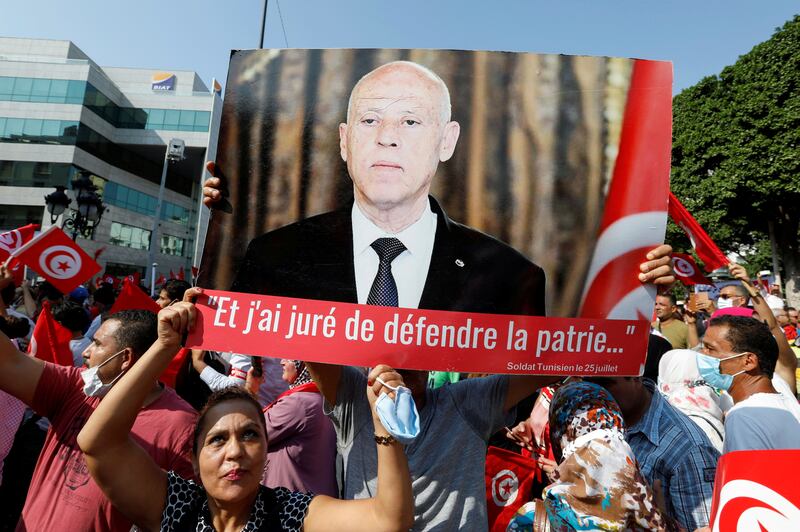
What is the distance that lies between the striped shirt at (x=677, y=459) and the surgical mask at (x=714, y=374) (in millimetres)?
512

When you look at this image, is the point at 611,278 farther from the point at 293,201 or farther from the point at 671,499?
the point at 293,201

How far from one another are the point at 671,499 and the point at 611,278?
1070 millimetres

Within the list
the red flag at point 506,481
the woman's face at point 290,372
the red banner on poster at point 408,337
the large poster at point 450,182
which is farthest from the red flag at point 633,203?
the woman's face at point 290,372

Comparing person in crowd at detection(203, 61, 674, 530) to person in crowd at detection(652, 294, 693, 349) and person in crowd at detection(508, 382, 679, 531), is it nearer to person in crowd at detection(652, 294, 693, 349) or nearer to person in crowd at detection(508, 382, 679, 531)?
person in crowd at detection(508, 382, 679, 531)

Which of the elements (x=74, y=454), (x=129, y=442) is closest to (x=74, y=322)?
(x=74, y=454)

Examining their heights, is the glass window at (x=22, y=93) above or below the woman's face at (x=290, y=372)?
above

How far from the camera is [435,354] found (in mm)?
1748

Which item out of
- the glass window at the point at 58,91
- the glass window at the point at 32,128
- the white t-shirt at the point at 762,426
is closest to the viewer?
the white t-shirt at the point at 762,426

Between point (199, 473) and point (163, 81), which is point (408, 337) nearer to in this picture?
point (199, 473)

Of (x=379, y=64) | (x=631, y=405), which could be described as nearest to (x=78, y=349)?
(x=379, y=64)

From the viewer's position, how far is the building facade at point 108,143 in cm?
3681

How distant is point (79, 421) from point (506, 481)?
2208mm

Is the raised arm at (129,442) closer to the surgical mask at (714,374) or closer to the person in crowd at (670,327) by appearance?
the surgical mask at (714,374)

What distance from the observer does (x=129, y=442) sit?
178cm
